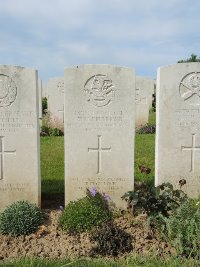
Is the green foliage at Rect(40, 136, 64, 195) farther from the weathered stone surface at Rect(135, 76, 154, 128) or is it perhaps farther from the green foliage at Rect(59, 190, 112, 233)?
the weathered stone surface at Rect(135, 76, 154, 128)

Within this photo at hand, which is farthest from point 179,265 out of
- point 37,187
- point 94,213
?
point 37,187

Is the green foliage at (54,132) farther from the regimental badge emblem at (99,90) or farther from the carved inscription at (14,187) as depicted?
the regimental badge emblem at (99,90)

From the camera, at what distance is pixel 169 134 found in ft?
18.4

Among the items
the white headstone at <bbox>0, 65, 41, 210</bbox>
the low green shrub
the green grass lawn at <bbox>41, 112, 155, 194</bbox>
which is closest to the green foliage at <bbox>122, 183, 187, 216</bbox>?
the white headstone at <bbox>0, 65, 41, 210</bbox>

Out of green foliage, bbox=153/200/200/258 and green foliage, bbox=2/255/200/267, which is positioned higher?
green foliage, bbox=153/200/200/258

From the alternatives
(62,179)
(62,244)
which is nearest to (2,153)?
(62,244)

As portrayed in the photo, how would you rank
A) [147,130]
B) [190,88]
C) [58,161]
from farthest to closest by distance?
[147,130] < [58,161] < [190,88]

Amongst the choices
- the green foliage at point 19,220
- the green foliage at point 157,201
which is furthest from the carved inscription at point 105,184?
the green foliage at point 19,220

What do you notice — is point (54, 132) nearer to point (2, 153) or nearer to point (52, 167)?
point (52, 167)

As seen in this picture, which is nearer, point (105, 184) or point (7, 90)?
point (7, 90)

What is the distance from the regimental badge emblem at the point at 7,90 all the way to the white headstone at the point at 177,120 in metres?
2.10

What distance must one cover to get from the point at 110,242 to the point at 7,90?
2454 millimetres

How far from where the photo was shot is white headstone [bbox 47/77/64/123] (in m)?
12.8

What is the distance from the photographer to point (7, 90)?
5.05m
